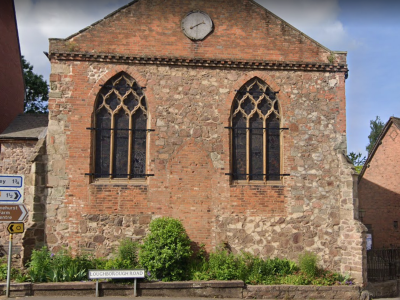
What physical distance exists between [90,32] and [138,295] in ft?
28.0

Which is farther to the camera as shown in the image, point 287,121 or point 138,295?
point 287,121

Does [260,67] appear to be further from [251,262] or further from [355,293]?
[355,293]

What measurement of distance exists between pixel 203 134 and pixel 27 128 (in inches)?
284

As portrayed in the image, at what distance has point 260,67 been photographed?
44.5 feet

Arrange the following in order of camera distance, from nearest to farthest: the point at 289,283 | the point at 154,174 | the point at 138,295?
the point at 138,295, the point at 289,283, the point at 154,174

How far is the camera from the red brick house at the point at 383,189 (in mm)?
21547

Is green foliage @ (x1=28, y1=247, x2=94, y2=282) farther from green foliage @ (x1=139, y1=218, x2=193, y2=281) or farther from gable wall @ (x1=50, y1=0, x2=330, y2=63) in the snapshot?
gable wall @ (x1=50, y1=0, x2=330, y2=63)

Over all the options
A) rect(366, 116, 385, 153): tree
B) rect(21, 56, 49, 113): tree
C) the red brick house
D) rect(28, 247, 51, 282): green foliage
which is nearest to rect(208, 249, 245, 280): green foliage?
rect(28, 247, 51, 282): green foliage

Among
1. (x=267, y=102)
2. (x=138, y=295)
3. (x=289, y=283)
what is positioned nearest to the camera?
(x=138, y=295)

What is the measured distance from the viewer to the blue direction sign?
1009 centimetres

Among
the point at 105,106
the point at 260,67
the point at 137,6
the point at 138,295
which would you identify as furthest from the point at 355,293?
the point at 137,6

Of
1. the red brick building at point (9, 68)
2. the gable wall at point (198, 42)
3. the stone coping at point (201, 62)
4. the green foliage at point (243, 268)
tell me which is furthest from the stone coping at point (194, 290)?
the red brick building at point (9, 68)

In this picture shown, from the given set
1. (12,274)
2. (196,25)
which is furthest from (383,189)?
(12,274)

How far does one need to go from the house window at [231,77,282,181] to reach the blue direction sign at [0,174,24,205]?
Result: 21.6 feet
